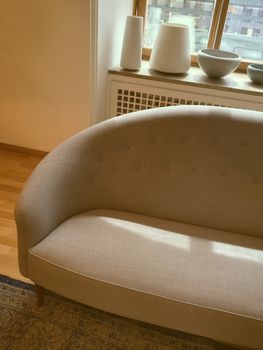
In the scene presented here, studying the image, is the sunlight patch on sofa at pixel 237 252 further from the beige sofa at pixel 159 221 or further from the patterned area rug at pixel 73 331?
the patterned area rug at pixel 73 331

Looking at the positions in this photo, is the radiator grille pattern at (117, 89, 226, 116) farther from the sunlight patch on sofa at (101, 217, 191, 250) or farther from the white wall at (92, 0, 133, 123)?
the sunlight patch on sofa at (101, 217, 191, 250)

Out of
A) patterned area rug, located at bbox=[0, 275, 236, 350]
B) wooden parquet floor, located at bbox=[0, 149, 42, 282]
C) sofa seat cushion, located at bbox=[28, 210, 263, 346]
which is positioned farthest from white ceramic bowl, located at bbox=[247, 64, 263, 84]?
wooden parquet floor, located at bbox=[0, 149, 42, 282]

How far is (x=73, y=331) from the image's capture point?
122cm

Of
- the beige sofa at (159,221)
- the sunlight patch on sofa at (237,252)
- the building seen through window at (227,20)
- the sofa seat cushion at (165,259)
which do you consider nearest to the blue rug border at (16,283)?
the beige sofa at (159,221)

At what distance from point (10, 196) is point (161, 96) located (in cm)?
112

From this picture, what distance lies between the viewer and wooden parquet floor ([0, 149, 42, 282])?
149 cm

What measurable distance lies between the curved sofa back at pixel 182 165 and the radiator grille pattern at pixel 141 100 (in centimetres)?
67

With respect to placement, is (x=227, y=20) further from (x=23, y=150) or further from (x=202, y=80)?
(x=23, y=150)

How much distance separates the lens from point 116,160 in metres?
1.30

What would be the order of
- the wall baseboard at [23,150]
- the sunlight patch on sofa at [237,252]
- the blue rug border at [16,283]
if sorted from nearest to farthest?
the sunlight patch on sofa at [237,252]
the blue rug border at [16,283]
the wall baseboard at [23,150]

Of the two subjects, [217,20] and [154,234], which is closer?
[154,234]

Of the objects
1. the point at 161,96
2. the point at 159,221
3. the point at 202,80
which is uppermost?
the point at 202,80

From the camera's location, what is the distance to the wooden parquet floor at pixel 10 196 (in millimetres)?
1486

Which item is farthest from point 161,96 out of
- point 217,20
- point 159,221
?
point 159,221
